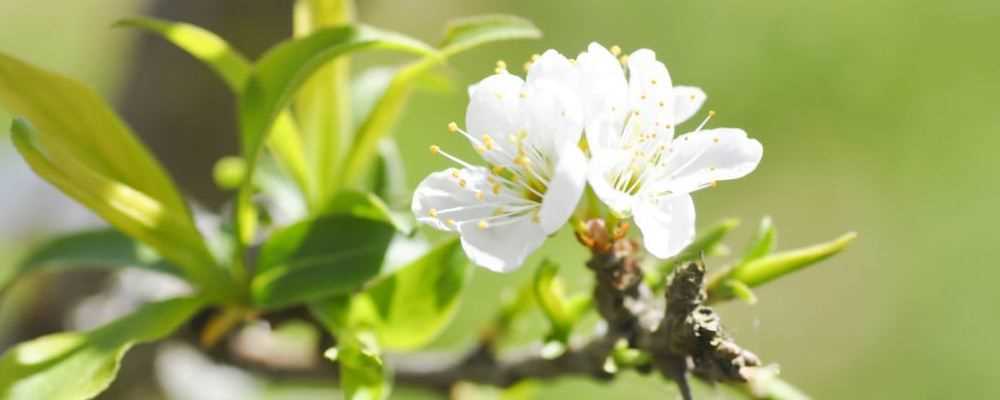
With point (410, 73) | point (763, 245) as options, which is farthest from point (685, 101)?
point (410, 73)

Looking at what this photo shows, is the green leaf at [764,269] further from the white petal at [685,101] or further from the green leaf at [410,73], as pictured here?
the green leaf at [410,73]

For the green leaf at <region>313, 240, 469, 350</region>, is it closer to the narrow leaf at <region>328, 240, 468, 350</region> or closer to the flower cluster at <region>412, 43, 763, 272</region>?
the narrow leaf at <region>328, 240, 468, 350</region>

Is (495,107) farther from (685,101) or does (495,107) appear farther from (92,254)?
(92,254)

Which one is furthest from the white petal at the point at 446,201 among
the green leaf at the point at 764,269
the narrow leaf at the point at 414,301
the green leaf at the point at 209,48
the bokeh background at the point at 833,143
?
the bokeh background at the point at 833,143

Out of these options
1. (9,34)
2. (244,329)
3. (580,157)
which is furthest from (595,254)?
(9,34)

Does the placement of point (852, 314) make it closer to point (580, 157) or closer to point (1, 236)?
point (1, 236)
